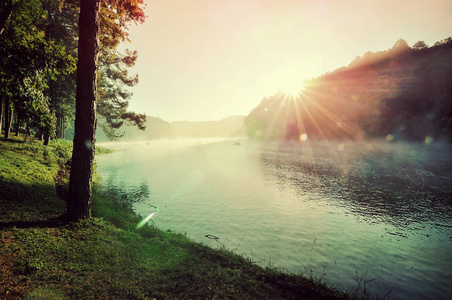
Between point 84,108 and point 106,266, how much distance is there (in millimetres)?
5249

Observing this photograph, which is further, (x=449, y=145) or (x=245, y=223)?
(x=449, y=145)

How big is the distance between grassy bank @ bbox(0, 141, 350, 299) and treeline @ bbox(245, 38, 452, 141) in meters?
70.1

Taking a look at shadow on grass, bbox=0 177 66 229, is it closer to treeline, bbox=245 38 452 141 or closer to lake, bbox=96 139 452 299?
lake, bbox=96 139 452 299

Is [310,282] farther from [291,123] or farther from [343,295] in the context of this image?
[291,123]

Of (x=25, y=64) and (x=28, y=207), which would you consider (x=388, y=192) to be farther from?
(x=25, y=64)

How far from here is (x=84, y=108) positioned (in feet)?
23.1

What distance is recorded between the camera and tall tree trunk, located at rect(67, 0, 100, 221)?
6.94 m

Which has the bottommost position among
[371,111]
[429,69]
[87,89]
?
[87,89]

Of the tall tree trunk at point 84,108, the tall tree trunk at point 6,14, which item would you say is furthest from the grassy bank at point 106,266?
the tall tree trunk at point 6,14

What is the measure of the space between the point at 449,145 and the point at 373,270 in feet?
202

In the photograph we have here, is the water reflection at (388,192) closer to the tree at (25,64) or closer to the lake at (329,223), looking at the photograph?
the lake at (329,223)

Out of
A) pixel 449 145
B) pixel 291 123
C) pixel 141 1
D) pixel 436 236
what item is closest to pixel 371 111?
pixel 449 145

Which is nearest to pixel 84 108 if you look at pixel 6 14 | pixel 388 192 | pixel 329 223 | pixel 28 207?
pixel 28 207

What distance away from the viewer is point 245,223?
535 inches
